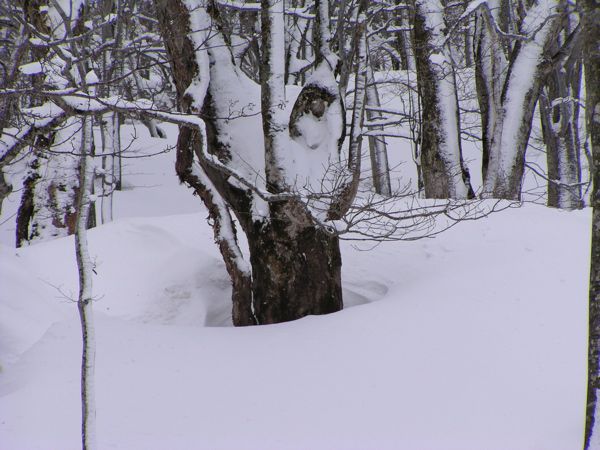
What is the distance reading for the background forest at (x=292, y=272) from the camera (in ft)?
14.1

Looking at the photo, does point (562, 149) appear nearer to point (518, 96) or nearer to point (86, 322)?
point (518, 96)

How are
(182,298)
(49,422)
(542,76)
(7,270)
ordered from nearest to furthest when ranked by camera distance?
(49,422), (7,270), (182,298), (542,76)

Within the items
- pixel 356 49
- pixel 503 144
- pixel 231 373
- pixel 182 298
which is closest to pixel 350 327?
pixel 231 373

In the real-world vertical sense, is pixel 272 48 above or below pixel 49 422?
above

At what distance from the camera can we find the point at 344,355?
5.22 meters

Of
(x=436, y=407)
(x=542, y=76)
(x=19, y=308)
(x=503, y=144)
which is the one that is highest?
(x=542, y=76)

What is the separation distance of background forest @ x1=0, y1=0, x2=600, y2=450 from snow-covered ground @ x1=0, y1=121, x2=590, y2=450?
0.7 inches

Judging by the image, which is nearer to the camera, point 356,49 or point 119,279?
point 356,49

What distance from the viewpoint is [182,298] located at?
7305mm

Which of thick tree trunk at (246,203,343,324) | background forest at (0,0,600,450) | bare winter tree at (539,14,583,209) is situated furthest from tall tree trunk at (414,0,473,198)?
bare winter tree at (539,14,583,209)

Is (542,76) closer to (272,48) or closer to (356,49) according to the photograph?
(356,49)

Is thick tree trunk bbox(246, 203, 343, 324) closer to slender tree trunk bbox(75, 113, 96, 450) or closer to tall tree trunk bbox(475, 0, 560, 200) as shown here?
slender tree trunk bbox(75, 113, 96, 450)

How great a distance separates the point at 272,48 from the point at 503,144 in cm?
393

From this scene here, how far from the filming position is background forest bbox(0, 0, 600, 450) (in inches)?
169
